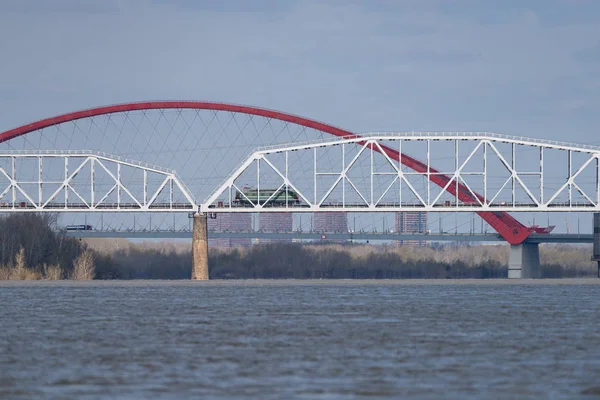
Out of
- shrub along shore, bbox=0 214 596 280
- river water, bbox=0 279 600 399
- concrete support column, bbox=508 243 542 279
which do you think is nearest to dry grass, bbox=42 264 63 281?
shrub along shore, bbox=0 214 596 280

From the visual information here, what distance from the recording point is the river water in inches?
1128

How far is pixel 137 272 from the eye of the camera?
13675cm

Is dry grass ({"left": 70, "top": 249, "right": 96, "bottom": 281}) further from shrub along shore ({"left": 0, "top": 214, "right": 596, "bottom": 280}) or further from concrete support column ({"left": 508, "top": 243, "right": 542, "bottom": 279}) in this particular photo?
concrete support column ({"left": 508, "top": 243, "right": 542, "bottom": 279})

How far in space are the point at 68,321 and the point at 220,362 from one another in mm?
17900

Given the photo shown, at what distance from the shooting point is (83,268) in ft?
346

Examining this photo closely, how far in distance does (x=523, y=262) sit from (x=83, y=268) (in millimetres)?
52194

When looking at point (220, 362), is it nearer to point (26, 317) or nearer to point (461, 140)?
point (26, 317)

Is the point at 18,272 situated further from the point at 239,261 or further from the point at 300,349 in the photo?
the point at 300,349

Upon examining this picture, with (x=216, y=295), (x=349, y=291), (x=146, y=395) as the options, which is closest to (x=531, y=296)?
(x=349, y=291)

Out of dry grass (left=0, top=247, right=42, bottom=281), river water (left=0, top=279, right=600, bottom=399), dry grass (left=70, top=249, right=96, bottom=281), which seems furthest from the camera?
dry grass (left=70, top=249, right=96, bottom=281)

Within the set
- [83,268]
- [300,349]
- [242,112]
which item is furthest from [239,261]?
[300,349]

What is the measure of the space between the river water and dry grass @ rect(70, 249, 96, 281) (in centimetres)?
3902

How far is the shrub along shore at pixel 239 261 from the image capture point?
352 feet

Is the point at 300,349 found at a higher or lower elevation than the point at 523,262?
lower
